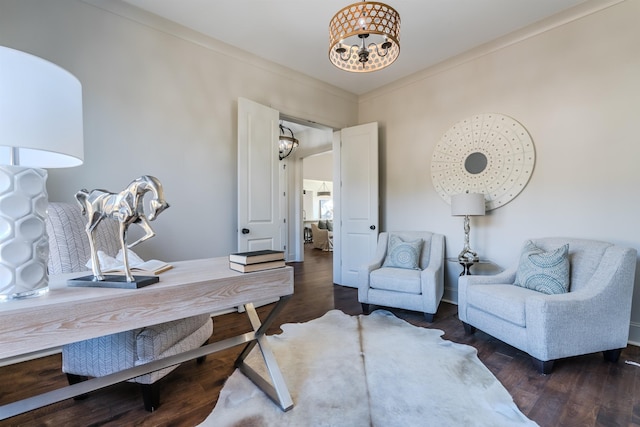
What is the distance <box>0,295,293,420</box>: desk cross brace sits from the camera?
Result: 46.9 inches

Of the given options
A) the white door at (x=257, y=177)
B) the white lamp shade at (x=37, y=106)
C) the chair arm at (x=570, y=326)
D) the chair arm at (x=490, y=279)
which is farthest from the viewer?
the white door at (x=257, y=177)

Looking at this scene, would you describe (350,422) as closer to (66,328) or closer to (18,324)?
(66,328)

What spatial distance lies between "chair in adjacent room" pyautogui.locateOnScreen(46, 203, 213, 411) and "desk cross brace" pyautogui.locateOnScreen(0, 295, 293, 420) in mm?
181

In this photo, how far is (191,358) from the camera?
1567 millimetres

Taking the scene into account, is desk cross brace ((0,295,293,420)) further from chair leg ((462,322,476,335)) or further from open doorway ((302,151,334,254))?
open doorway ((302,151,334,254))

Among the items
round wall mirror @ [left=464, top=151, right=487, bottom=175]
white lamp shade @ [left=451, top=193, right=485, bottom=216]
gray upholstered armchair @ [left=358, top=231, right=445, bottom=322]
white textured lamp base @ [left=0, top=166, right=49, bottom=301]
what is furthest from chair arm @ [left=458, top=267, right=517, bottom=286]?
white textured lamp base @ [left=0, top=166, right=49, bottom=301]

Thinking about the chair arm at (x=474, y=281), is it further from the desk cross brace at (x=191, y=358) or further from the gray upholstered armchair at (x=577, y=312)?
the desk cross brace at (x=191, y=358)

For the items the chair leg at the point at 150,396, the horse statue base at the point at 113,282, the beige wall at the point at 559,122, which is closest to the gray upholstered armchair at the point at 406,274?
the beige wall at the point at 559,122

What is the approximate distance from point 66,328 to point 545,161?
386 centimetres

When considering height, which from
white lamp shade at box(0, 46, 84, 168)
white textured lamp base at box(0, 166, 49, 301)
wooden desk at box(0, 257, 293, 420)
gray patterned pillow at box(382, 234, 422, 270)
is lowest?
gray patterned pillow at box(382, 234, 422, 270)

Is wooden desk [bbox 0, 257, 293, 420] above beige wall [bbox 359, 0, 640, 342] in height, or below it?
below

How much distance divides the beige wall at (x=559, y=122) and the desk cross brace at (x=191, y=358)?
2.79 metres

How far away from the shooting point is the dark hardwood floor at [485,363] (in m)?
1.58

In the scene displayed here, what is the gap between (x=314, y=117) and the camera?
4.24 m
